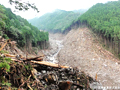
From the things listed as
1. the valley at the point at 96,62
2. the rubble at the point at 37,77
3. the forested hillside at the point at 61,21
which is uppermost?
the forested hillside at the point at 61,21

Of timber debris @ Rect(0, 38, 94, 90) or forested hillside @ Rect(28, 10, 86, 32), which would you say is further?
forested hillside @ Rect(28, 10, 86, 32)

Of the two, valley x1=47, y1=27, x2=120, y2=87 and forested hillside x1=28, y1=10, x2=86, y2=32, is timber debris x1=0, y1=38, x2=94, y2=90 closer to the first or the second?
valley x1=47, y1=27, x2=120, y2=87

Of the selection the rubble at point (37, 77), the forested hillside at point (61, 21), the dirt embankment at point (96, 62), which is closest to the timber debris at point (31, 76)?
the rubble at point (37, 77)

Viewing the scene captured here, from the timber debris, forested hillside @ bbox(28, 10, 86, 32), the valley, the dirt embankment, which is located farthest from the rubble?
forested hillside @ bbox(28, 10, 86, 32)

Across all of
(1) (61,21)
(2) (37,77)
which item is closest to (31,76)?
(2) (37,77)

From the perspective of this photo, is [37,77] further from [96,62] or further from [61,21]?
[61,21]

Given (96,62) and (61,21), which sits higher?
(61,21)

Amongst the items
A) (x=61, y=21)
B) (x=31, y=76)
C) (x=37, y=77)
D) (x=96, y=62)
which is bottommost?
(x=96, y=62)

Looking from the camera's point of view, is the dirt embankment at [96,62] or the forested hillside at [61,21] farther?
the forested hillside at [61,21]

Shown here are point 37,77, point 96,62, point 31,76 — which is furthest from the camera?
point 96,62

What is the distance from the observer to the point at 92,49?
96.7 ft

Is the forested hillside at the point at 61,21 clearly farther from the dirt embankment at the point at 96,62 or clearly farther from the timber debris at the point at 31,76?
the timber debris at the point at 31,76

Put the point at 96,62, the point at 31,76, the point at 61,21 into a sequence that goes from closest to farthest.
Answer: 1. the point at 31,76
2. the point at 96,62
3. the point at 61,21

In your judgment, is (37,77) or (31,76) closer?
(31,76)
